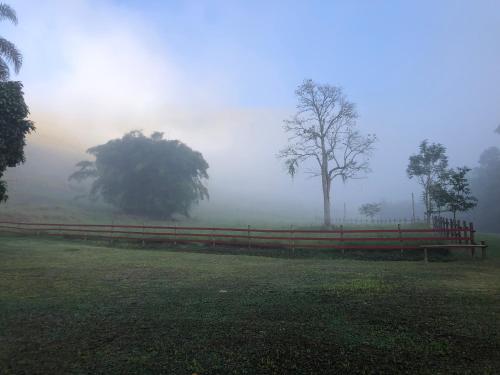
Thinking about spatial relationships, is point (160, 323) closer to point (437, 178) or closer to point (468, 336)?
point (468, 336)

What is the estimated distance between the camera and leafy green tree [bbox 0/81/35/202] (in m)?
14.7

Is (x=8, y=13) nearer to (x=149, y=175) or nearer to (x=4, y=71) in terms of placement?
(x=4, y=71)

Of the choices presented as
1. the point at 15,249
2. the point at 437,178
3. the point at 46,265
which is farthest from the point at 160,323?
the point at 437,178

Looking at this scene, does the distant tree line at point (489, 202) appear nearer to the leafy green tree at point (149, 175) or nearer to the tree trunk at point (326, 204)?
the tree trunk at point (326, 204)

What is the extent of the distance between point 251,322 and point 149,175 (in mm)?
38566

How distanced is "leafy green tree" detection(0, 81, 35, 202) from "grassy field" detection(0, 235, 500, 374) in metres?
7.83

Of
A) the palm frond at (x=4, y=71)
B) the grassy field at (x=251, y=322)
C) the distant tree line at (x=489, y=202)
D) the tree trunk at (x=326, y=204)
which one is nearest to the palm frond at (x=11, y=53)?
the palm frond at (x=4, y=71)

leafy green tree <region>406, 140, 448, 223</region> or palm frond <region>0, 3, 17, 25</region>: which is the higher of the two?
palm frond <region>0, 3, 17, 25</region>

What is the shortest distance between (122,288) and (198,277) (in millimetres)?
2308

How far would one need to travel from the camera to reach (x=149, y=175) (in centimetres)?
4159

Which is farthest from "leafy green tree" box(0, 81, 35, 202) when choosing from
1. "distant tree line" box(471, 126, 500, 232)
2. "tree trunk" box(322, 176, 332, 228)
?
"distant tree line" box(471, 126, 500, 232)

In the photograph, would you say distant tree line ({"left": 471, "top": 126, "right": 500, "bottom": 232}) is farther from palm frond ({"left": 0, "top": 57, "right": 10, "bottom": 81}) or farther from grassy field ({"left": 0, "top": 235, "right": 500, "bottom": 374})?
palm frond ({"left": 0, "top": 57, "right": 10, "bottom": 81})

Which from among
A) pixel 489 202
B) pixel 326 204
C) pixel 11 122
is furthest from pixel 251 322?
pixel 489 202

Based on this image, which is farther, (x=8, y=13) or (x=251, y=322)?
(x=8, y=13)
